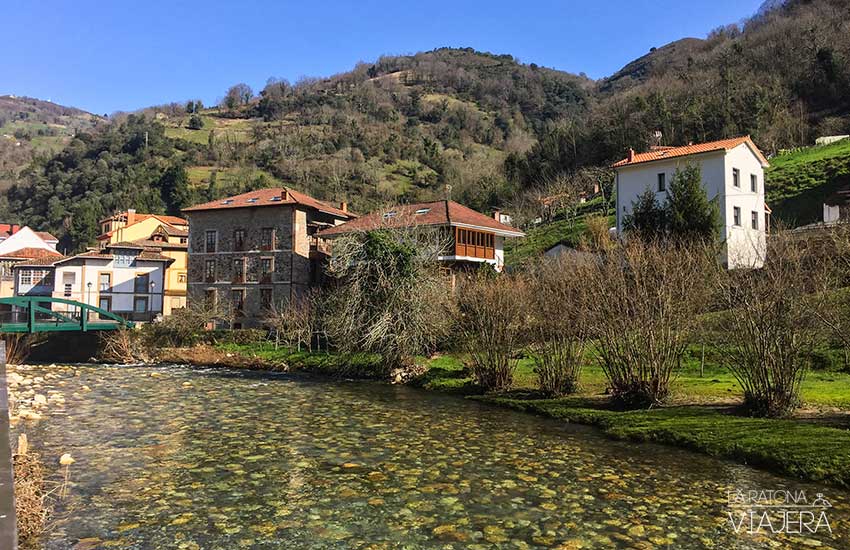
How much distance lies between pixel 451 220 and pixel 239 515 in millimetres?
30053

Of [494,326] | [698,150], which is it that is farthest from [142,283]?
[698,150]

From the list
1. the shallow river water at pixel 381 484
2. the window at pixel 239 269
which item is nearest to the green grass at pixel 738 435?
Answer: the shallow river water at pixel 381 484

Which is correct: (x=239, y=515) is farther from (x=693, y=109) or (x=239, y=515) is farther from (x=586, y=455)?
(x=693, y=109)

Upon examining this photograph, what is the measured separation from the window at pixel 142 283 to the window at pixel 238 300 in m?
14.5

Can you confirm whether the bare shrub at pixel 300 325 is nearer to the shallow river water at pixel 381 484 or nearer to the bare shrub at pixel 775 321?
the shallow river water at pixel 381 484

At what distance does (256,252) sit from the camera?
1764 inches

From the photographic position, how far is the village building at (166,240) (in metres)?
55.7

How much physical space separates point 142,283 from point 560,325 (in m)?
47.2

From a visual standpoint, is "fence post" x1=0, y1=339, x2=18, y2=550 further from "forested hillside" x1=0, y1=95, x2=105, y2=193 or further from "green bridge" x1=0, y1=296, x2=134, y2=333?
"forested hillside" x1=0, y1=95, x2=105, y2=193

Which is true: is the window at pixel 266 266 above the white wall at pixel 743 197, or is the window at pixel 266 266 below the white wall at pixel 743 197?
below

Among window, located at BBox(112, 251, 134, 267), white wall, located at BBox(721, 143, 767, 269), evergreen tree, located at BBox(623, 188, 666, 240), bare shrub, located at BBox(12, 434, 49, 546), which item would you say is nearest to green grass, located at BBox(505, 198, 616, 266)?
white wall, located at BBox(721, 143, 767, 269)

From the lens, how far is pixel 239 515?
9109mm

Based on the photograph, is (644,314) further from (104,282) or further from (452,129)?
(452,129)

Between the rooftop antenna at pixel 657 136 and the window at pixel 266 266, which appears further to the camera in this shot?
the rooftop antenna at pixel 657 136
